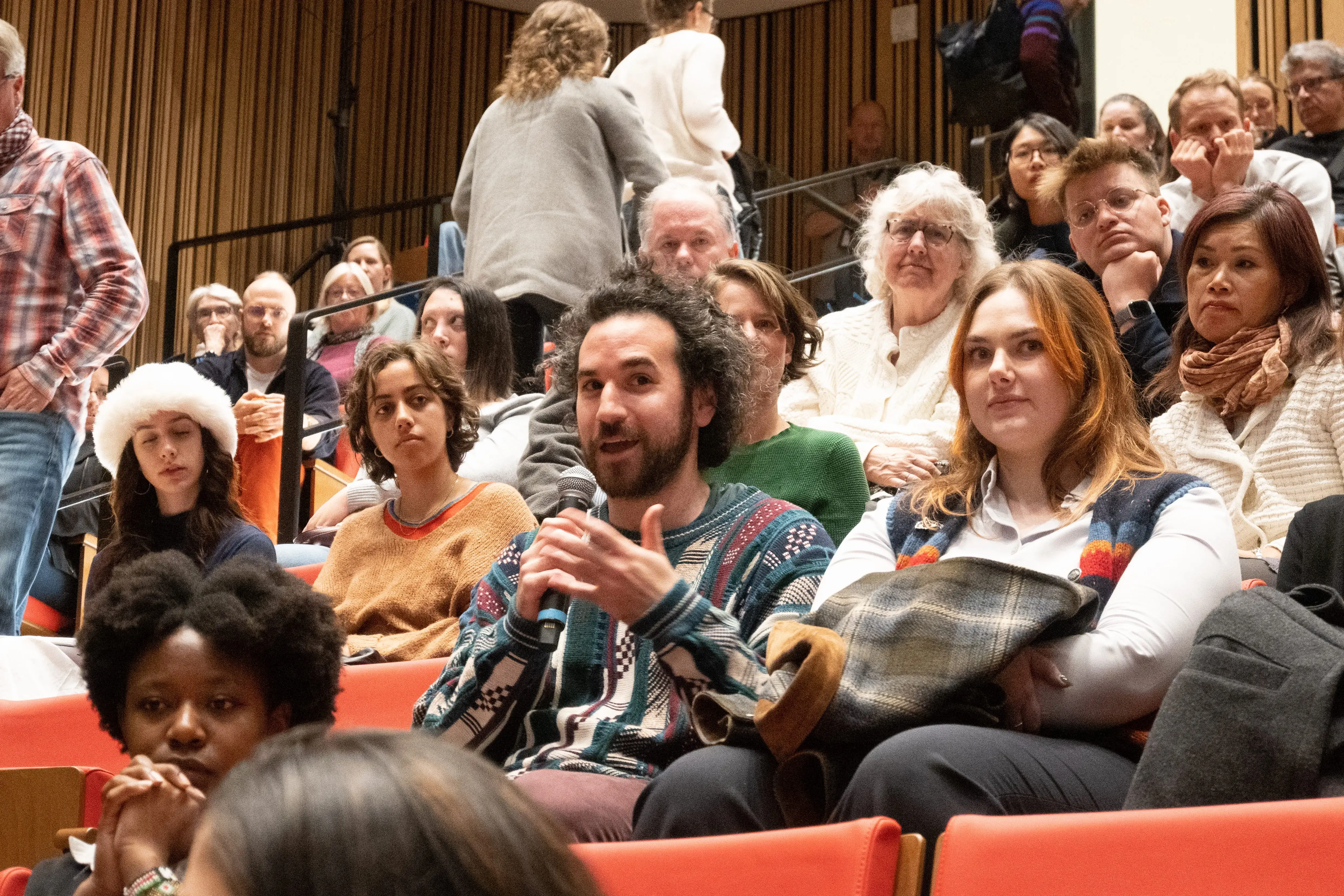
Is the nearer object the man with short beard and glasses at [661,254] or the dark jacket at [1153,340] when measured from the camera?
the dark jacket at [1153,340]

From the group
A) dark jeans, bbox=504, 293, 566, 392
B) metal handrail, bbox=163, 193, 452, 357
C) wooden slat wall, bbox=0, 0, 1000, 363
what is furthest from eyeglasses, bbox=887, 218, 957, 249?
wooden slat wall, bbox=0, 0, 1000, 363

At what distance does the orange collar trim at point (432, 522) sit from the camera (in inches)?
115

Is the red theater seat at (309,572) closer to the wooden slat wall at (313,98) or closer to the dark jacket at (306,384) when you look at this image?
the dark jacket at (306,384)

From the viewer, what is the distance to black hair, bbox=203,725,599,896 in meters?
0.59

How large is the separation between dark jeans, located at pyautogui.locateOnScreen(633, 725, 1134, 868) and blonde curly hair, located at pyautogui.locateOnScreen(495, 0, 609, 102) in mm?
2880

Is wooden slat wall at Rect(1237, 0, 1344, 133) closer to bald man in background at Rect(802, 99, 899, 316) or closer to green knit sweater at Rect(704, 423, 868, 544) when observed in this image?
bald man in background at Rect(802, 99, 899, 316)

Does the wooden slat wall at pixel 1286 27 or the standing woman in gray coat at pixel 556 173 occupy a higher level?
the wooden slat wall at pixel 1286 27

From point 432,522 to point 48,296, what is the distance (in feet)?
3.46

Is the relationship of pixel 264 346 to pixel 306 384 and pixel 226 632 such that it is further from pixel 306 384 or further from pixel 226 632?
pixel 226 632

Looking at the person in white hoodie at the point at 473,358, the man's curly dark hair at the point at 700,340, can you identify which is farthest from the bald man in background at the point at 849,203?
the man's curly dark hair at the point at 700,340

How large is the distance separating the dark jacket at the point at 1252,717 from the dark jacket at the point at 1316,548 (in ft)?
1.63

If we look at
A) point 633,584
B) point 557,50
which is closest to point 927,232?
point 557,50

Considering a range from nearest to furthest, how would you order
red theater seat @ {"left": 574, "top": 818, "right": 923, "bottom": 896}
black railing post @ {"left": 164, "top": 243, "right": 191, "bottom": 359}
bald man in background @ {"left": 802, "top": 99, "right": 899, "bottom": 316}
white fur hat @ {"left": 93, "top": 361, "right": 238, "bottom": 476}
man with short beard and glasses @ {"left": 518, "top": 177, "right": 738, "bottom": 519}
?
red theater seat @ {"left": 574, "top": 818, "right": 923, "bottom": 896}, man with short beard and glasses @ {"left": 518, "top": 177, "right": 738, "bottom": 519}, white fur hat @ {"left": 93, "top": 361, "right": 238, "bottom": 476}, bald man in background @ {"left": 802, "top": 99, "right": 899, "bottom": 316}, black railing post @ {"left": 164, "top": 243, "right": 191, "bottom": 359}

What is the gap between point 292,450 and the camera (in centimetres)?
412
